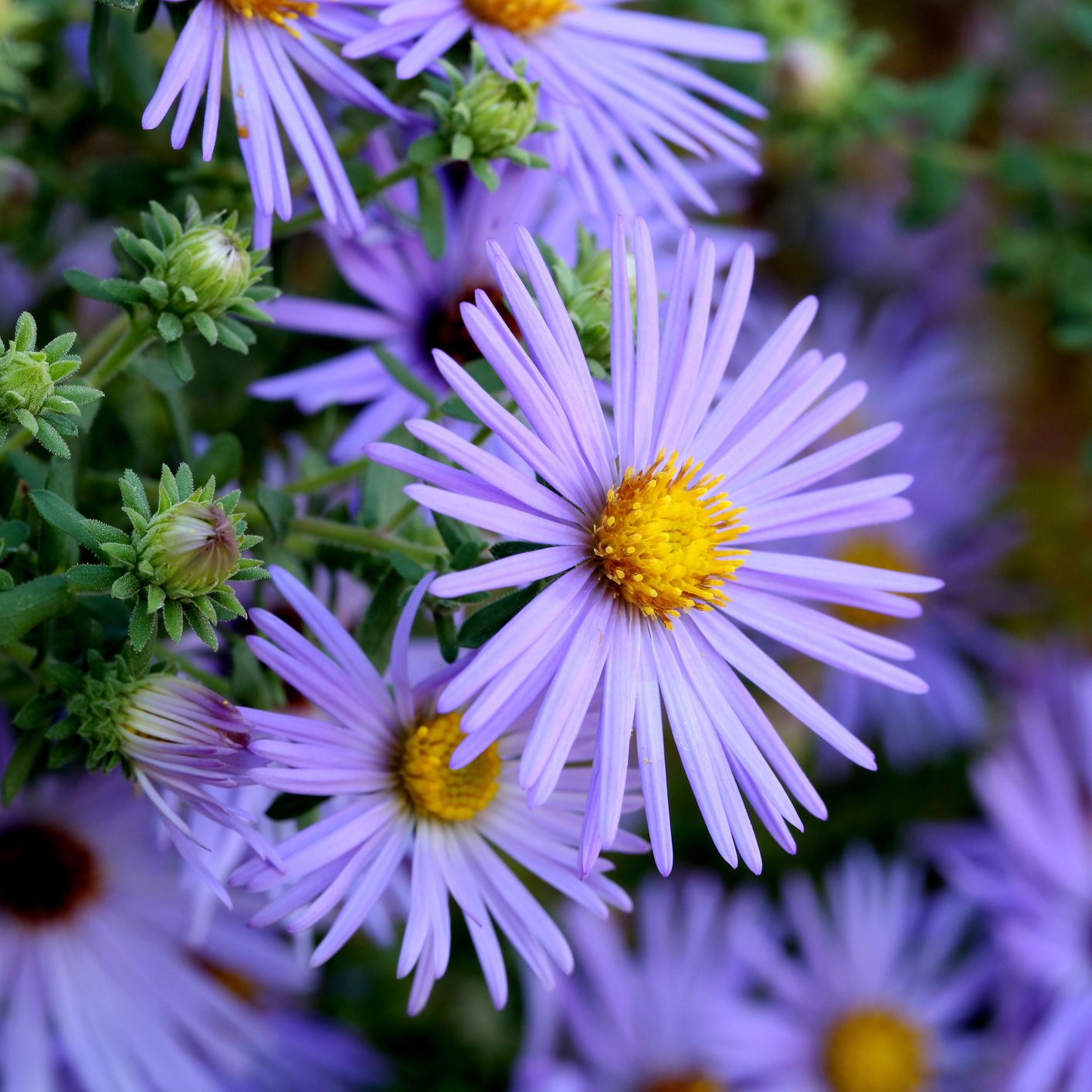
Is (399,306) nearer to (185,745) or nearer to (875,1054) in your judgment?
(185,745)

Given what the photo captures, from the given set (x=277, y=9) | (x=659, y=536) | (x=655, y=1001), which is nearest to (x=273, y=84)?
(x=277, y=9)

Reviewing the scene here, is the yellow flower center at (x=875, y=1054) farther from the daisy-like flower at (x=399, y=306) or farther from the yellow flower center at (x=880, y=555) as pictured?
the daisy-like flower at (x=399, y=306)

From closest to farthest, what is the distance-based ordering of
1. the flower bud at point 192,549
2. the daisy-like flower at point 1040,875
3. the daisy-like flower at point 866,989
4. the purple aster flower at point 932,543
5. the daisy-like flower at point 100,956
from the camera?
the flower bud at point 192,549 → the daisy-like flower at point 100,956 → the daisy-like flower at point 1040,875 → the daisy-like flower at point 866,989 → the purple aster flower at point 932,543

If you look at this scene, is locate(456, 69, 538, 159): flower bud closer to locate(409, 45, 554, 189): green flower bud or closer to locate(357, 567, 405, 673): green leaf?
locate(409, 45, 554, 189): green flower bud

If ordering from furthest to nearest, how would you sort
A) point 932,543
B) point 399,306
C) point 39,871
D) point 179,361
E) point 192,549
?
point 932,543, point 39,871, point 399,306, point 179,361, point 192,549

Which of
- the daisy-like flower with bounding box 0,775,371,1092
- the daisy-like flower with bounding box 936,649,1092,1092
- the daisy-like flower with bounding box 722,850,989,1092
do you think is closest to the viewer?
the daisy-like flower with bounding box 0,775,371,1092

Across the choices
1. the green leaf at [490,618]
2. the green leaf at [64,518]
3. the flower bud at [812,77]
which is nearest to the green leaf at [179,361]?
the green leaf at [64,518]

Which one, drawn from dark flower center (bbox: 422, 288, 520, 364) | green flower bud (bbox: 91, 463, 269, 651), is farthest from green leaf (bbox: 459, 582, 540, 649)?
dark flower center (bbox: 422, 288, 520, 364)
